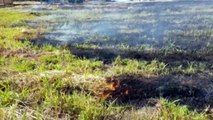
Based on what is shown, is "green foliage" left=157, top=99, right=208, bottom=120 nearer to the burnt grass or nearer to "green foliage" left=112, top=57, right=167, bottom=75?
the burnt grass

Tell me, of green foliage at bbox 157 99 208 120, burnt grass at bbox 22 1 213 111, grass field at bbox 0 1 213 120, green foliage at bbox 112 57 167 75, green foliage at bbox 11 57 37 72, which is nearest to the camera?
green foliage at bbox 157 99 208 120

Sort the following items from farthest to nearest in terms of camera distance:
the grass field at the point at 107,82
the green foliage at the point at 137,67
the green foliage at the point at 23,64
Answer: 1. the green foliage at the point at 23,64
2. the green foliage at the point at 137,67
3. the grass field at the point at 107,82

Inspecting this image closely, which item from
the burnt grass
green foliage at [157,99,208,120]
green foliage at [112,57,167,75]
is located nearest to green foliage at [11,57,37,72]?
the burnt grass

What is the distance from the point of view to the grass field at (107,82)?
158 inches

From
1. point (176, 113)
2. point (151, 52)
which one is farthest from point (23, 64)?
point (176, 113)

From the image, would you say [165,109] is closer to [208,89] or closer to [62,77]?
[208,89]

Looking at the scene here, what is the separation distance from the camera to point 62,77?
5203 mm

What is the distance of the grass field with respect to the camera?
4.01m

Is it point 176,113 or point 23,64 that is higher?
point 176,113

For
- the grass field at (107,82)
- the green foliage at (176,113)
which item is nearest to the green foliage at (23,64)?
the grass field at (107,82)

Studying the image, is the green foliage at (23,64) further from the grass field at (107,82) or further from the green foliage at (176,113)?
the green foliage at (176,113)

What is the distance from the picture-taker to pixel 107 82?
5148mm

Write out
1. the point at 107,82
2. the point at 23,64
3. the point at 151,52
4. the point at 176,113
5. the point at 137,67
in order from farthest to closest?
1. the point at 151,52
2. the point at 23,64
3. the point at 137,67
4. the point at 107,82
5. the point at 176,113

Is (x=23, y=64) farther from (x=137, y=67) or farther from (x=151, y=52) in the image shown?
(x=151, y=52)
